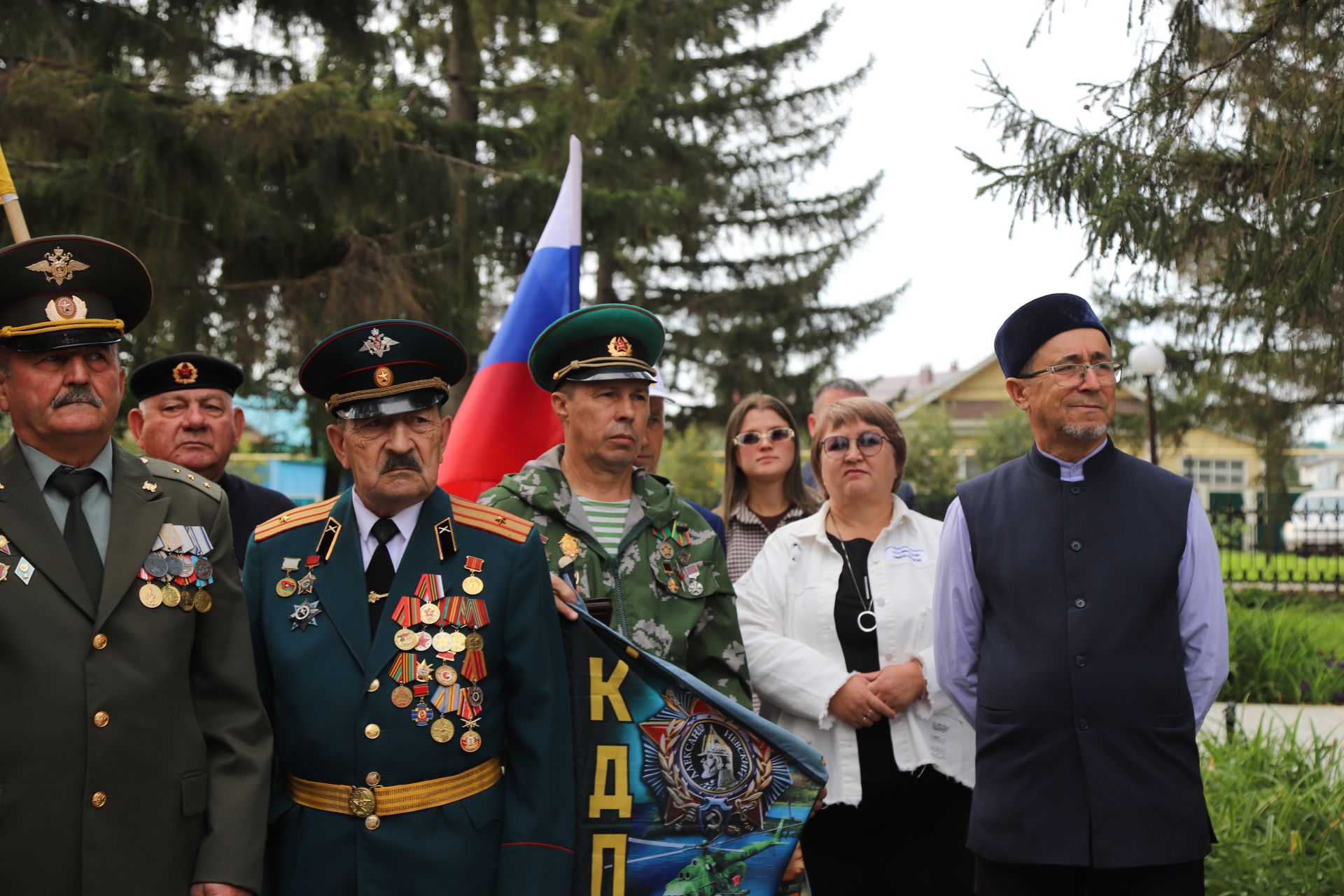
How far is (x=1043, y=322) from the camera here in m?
3.19

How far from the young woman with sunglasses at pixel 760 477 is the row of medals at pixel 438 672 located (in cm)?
251

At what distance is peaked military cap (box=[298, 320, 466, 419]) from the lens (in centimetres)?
279

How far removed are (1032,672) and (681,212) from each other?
17.0m

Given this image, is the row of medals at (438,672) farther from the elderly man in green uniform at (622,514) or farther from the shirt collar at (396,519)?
the elderly man in green uniform at (622,514)

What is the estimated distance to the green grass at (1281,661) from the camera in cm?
848

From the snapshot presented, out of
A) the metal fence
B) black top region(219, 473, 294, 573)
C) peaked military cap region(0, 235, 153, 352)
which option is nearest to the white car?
the metal fence

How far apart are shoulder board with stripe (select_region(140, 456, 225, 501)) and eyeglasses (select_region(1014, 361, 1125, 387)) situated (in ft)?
7.10

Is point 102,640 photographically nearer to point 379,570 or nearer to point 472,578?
point 379,570

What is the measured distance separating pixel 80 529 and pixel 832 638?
2.31 meters

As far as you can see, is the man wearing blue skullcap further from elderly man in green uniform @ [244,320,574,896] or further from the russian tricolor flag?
the russian tricolor flag

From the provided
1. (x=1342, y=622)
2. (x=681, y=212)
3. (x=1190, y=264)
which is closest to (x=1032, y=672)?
(x=1190, y=264)

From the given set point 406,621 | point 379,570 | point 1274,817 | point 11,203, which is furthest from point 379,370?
point 1274,817

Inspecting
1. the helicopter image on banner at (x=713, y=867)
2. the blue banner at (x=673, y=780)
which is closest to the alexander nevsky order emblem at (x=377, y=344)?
the blue banner at (x=673, y=780)

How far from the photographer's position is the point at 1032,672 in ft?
9.95
